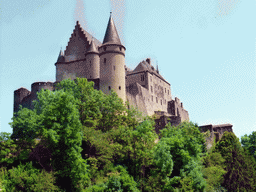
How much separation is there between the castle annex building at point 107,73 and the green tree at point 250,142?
479 inches

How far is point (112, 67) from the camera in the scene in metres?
49.8

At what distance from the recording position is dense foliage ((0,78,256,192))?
103 ft

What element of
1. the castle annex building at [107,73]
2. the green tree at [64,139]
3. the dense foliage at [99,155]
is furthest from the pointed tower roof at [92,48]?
the green tree at [64,139]

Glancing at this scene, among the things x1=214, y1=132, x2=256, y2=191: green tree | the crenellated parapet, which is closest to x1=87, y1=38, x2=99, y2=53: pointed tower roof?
the crenellated parapet

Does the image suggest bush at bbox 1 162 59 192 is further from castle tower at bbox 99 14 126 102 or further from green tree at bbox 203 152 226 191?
castle tower at bbox 99 14 126 102

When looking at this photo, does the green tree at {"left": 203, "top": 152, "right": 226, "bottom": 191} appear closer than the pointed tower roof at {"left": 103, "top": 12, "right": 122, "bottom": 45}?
Yes

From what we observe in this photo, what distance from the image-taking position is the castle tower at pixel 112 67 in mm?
49375

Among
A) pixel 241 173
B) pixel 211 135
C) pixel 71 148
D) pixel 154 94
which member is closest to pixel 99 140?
pixel 71 148

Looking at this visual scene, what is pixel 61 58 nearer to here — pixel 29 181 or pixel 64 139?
pixel 64 139

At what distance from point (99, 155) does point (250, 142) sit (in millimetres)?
31682

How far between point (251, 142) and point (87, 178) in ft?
118

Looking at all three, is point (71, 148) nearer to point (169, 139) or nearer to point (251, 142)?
point (169, 139)

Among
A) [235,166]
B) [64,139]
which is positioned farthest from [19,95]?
[235,166]

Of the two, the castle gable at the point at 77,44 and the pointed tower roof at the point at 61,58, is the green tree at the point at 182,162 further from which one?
the pointed tower roof at the point at 61,58
